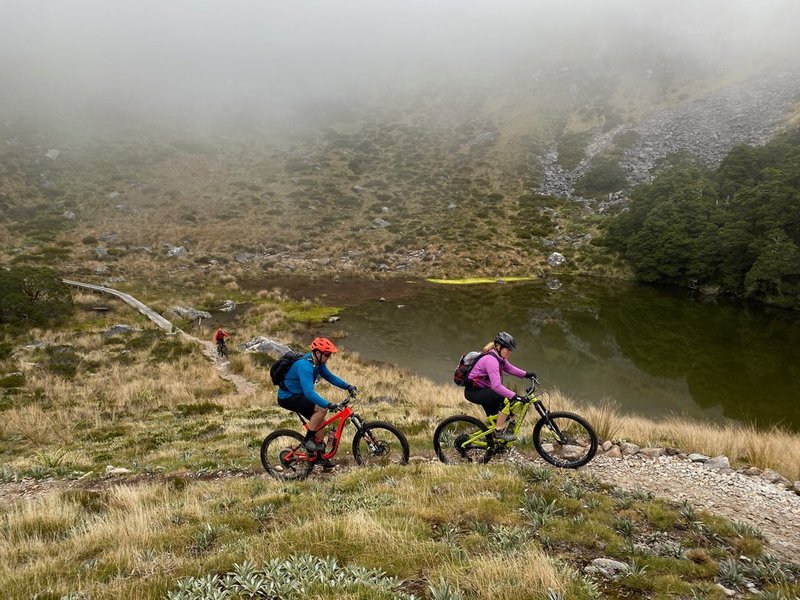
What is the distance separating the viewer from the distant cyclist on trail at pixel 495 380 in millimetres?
8250

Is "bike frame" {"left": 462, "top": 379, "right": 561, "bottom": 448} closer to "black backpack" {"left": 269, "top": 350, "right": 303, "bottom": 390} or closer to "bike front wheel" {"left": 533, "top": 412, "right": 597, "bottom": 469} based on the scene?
"bike front wheel" {"left": 533, "top": 412, "right": 597, "bottom": 469}

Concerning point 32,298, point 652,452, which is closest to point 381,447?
point 652,452

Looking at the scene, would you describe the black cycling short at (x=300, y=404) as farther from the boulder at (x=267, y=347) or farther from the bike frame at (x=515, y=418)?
the boulder at (x=267, y=347)

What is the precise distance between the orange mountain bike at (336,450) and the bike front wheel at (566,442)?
2675mm

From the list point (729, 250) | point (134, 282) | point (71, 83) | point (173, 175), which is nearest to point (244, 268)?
point (134, 282)

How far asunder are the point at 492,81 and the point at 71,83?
99.6 m

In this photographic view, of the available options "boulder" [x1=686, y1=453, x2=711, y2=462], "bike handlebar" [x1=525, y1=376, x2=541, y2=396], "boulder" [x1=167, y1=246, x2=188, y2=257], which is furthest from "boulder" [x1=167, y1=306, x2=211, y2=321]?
"boulder" [x1=686, y1=453, x2=711, y2=462]

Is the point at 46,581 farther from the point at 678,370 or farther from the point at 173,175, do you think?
the point at 173,175

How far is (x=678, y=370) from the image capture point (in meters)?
23.9

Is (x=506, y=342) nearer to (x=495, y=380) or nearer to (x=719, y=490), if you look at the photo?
(x=495, y=380)

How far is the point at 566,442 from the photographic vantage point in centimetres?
891

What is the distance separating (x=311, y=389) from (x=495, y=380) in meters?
3.37

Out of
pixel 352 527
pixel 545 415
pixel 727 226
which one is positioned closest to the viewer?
pixel 352 527

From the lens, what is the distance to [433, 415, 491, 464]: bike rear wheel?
8.85 m
